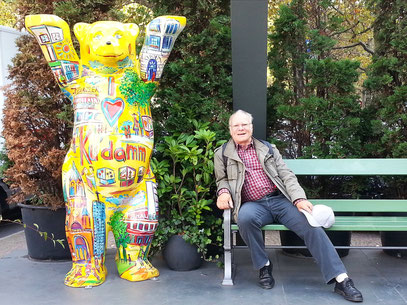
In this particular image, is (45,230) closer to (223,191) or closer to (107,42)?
(223,191)

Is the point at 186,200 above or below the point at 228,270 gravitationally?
above

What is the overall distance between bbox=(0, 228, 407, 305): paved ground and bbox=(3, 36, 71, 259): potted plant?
42 cm

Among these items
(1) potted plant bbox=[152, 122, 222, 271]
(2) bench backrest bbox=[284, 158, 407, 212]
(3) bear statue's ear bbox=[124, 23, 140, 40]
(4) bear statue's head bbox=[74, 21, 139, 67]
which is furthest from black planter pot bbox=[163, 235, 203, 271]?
(3) bear statue's ear bbox=[124, 23, 140, 40]

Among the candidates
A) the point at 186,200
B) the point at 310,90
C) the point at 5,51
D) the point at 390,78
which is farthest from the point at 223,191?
the point at 5,51

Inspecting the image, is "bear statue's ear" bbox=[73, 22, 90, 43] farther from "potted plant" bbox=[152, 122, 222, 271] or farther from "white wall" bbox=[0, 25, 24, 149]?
"white wall" bbox=[0, 25, 24, 149]

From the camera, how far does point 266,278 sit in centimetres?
357

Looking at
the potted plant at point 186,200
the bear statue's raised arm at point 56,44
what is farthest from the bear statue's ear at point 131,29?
the potted plant at point 186,200

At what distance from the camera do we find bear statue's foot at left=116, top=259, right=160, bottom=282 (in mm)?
3723

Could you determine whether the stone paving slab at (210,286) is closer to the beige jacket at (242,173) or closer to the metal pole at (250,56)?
the beige jacket at (242,173)

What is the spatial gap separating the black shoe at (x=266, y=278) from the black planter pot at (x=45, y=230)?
1948 millimetres

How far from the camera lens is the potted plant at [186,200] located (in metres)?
3.92

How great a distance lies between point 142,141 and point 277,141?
1534 millimetres

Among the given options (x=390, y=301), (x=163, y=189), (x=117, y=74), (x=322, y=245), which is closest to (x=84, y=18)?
(x=117, y=74)

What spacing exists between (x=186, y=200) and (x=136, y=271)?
2.48 ft
